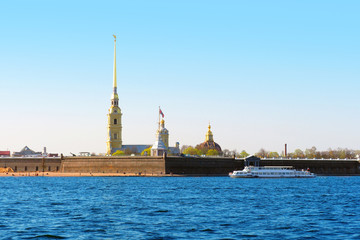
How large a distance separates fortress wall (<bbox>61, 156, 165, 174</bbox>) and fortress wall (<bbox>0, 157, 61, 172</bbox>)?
115 inches

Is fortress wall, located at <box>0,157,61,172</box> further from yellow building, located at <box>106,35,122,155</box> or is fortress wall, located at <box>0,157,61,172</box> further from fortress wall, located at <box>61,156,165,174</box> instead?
yellow building, located at <box>106,35,122,155</box>

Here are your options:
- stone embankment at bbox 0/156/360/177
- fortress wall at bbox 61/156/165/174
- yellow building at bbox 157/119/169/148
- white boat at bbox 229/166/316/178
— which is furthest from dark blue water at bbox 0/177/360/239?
yellow building at bbox 157/119/169/148

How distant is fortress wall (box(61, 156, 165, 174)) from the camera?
410 ft

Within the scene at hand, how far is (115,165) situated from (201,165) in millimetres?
18397

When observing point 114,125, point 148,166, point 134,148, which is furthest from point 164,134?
point 148,166

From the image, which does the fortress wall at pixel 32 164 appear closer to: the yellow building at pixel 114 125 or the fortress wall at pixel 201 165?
the fortress wall at pixel 201 165

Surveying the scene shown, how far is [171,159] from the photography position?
409 ft

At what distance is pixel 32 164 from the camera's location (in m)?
139

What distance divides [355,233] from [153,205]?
67.4 feet

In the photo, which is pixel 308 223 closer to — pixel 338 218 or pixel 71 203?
pixel 338 218

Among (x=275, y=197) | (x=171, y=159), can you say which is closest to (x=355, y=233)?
(x=275, y=197)

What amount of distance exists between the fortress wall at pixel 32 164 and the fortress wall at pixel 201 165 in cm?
2913

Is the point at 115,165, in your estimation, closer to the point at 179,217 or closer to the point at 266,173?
the point at 266,173

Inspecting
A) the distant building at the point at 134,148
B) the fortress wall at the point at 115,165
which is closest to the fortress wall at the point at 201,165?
the fortress wall at the point at 115,165
